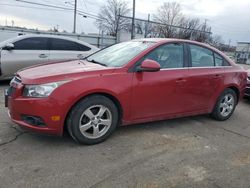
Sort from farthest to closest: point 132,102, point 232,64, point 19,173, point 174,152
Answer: point 232,64
point 132,102
point 174,152
point 19,173

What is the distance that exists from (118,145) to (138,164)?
58 cm

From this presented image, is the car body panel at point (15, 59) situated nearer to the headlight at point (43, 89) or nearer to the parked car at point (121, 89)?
the parked car at point (121, 89)

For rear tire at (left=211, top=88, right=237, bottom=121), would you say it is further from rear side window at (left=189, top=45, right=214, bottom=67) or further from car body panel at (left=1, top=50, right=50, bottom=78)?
car body panel at (left=1, top=50, right=50, bottom=78)

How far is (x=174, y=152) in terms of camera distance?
363 centimetres

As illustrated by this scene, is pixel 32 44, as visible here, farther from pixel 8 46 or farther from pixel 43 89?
pixel 43 89

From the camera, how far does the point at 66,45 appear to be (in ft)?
26.1

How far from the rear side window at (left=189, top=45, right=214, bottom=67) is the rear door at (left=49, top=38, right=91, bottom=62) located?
13.6ft

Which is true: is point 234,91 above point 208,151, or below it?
above

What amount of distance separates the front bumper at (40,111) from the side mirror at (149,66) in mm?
1293

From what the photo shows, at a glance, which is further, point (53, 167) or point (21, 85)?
point (21, 85)

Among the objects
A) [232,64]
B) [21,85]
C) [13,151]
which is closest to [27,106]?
[21,85]

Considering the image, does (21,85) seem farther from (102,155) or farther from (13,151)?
(102,155)

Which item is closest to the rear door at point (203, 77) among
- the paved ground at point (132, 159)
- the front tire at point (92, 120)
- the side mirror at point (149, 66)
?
the paved ground at point (132, 159)

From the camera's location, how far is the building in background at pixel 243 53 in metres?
45.9
